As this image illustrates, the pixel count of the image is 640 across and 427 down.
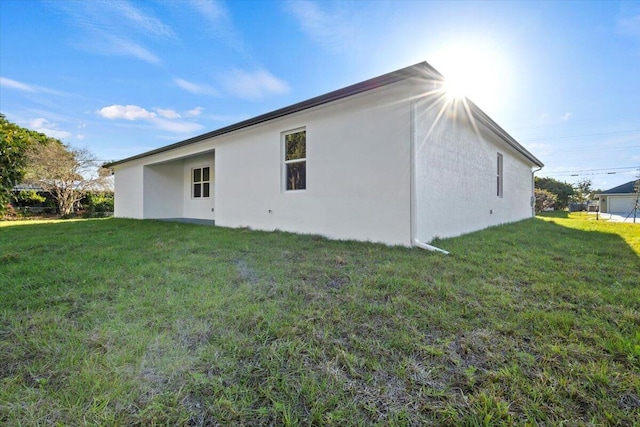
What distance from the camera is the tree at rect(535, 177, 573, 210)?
26344 millimetres

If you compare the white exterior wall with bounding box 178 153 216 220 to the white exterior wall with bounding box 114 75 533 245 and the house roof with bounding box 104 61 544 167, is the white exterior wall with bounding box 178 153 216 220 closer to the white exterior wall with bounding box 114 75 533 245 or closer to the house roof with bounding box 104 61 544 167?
the house roof with bounding box 104 61 544 167

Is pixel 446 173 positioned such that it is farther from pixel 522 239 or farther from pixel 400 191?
pixel 522 239

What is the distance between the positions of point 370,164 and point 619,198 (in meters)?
36.0

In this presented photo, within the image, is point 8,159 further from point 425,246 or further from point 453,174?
point 453,174

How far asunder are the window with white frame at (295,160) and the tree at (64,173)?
52.3 ft

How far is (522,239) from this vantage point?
595 centimetres

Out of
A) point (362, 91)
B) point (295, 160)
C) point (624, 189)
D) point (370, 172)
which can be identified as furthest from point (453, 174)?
point (624, 189)

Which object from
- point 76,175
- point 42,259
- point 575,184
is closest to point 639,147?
point 575,184

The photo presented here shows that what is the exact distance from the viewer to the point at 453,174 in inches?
246

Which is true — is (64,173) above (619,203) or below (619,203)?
above

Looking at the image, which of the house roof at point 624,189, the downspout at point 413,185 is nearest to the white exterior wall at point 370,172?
the downspout at point 413,185

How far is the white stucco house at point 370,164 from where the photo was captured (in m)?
4.97

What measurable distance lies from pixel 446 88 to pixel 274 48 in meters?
5.52

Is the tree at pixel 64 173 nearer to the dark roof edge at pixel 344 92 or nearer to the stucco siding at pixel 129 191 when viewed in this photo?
the stucco siding at pixel 129 191
